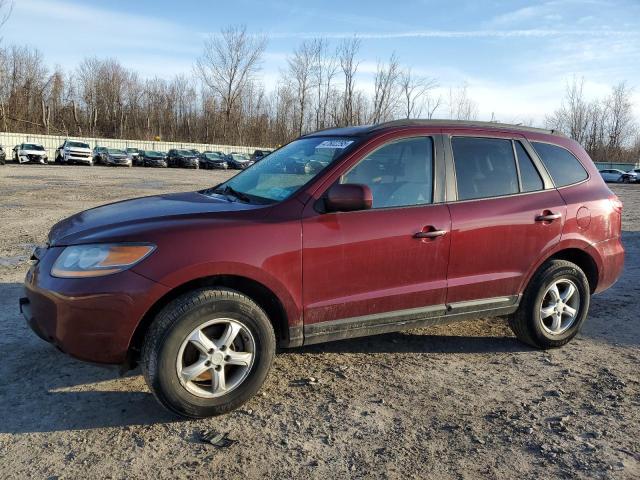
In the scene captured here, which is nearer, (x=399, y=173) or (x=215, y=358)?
(x=215, y=358)

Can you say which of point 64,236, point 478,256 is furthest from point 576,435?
point 64,236

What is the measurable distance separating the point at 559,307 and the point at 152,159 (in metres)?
44.2

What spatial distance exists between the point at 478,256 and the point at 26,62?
76.2m

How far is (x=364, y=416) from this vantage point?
3.18 meters

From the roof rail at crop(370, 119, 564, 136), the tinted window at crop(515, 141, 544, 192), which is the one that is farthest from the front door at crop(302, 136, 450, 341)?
the tinted window at crop(515, 141, 544, 192)

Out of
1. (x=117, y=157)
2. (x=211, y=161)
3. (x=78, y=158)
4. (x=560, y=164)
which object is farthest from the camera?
(x=211, y=161)

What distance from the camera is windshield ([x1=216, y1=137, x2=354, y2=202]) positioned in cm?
358

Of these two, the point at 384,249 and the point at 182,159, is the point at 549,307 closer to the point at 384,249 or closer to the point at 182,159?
the point at 384,249

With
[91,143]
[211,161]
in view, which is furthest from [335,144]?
[91,143]

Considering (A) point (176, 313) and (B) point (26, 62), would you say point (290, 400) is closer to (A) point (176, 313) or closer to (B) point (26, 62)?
(A) point (176, 313)

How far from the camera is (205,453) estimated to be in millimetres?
2775

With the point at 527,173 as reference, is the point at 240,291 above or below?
below

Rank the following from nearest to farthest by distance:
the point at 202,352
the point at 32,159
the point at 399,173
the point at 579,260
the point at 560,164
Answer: the point at 202,352 → the point at 399,173 → the point at 560,164 → the point at 579,260 → the point at 32,159

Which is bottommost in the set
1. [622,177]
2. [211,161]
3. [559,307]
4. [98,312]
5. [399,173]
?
[559,307]
